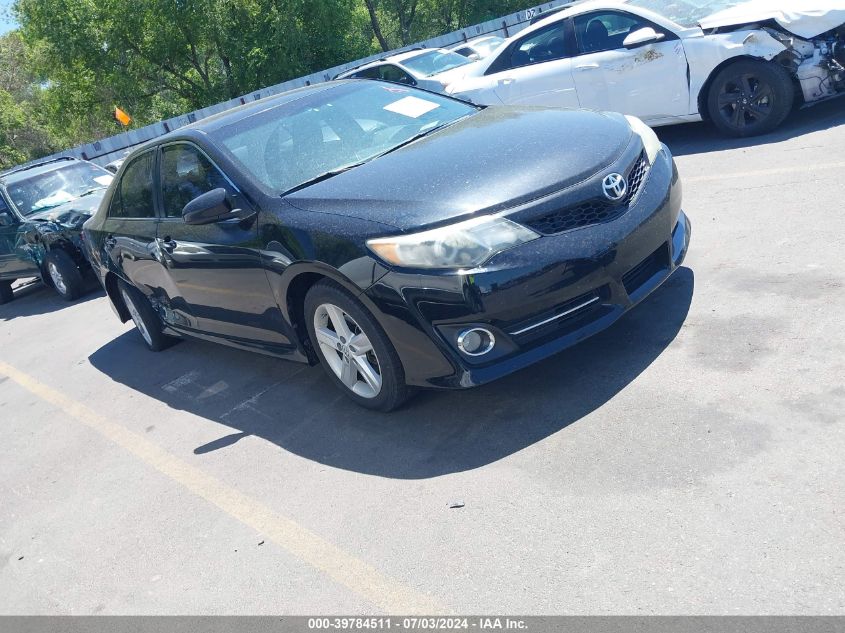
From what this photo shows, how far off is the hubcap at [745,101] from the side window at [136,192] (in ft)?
16.7

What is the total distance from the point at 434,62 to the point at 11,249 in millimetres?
6954

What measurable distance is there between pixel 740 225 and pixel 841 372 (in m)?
2.26

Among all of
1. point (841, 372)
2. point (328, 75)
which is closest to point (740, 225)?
point (841, 372)

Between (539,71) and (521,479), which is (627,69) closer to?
(539,71)

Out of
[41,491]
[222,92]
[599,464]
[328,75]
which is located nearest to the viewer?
[599,464]

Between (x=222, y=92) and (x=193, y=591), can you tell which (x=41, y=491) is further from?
(x=222, y=92)

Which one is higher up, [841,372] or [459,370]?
[459,370]

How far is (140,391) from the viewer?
6.26m

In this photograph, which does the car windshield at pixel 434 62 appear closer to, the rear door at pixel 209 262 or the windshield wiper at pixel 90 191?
the windshield wiper at pixel 90 191

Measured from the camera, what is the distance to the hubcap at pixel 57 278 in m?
10.6

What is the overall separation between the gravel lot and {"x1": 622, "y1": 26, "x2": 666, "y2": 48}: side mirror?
2.49 m

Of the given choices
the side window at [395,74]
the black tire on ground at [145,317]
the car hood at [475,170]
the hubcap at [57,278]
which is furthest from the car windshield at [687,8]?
the hubcap at [57,278]

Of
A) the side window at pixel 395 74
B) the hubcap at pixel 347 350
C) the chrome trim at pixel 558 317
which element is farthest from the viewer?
the side window at pixel 395 74

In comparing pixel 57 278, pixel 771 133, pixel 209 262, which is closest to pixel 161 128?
pixel 57 278
